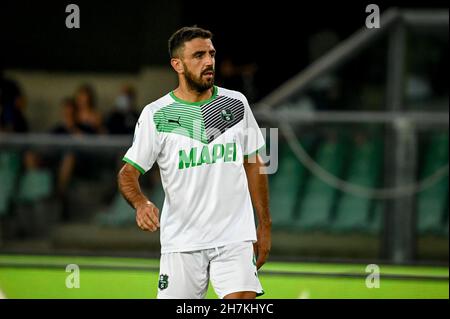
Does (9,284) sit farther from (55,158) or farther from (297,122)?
(297,122)

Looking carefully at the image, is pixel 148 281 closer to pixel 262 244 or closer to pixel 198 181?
pixel 262 244

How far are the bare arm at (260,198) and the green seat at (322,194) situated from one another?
21.6 ft

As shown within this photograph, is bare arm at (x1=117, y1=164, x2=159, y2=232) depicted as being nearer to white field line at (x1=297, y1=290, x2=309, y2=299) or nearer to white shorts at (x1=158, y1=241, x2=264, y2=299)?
white shorts at (x1=158, y1=241, x2=264, y2=299)

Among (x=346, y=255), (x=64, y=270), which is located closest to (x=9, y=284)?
(x=64, y=270)

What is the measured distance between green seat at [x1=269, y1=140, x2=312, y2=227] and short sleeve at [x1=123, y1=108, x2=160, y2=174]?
271 inches

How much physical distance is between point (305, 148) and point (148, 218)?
24.5ft

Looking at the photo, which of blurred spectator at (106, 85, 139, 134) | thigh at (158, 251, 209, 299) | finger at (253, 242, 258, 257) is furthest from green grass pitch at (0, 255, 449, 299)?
thigh at (158, 251, 209, 299)

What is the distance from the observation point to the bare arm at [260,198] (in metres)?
6.80

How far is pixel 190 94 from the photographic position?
267 inches

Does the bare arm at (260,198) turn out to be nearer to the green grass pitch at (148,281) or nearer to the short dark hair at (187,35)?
the short dark hair at (187,35)

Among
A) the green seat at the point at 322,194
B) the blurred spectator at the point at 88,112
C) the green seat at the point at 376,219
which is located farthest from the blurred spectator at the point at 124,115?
the green seat at the point at 376,219

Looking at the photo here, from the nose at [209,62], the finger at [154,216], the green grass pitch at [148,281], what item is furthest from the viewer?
the green grass pitch at [148,281]

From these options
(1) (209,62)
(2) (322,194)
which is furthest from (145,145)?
(2) (322,194)

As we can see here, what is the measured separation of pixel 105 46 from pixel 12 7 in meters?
1.42
